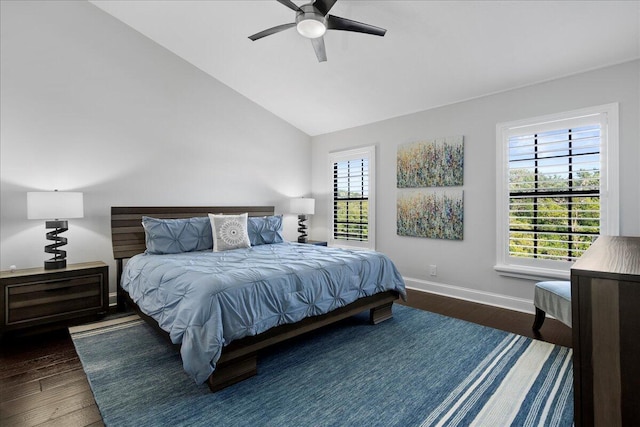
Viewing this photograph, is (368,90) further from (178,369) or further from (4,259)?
(4,259)

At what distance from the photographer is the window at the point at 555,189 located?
10.0ft

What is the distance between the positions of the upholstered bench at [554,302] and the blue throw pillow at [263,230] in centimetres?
300

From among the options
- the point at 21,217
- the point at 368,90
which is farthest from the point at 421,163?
the point at 21,217

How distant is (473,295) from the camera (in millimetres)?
3934

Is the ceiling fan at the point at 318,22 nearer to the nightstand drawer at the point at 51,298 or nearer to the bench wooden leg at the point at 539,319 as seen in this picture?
the bench wooden leg at the point at 539,319

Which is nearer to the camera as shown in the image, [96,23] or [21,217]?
[21,217]


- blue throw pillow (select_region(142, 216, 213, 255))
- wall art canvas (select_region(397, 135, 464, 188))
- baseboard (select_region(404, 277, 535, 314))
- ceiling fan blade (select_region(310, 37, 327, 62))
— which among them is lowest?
baseboard (select_region(404, 277, 535, 314))

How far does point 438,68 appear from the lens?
3.49m

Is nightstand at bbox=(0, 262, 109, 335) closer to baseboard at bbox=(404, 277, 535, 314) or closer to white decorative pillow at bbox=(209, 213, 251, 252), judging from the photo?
white decorative pillow at bbox=(209, 213, 251, 252)

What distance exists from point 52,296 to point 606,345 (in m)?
3.94

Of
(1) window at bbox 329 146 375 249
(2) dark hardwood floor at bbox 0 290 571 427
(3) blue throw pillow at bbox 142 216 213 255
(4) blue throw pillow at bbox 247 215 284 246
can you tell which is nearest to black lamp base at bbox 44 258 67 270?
(2) dark hardwood floor at bbox 0 290 571 427

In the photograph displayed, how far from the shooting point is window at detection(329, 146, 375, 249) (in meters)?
5.02

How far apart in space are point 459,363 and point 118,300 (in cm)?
351

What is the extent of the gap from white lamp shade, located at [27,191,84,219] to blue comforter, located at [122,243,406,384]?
30.3 inches
